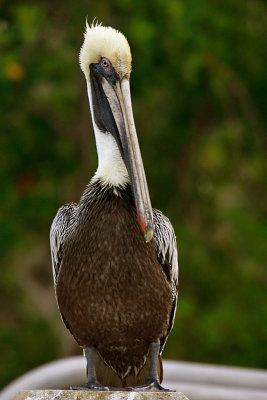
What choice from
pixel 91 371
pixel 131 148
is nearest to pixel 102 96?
pixel 131 148

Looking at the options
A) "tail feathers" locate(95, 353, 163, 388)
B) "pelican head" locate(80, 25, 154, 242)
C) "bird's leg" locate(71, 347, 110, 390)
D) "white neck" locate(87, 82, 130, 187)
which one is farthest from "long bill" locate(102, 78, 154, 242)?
Result: "tail feathers" locate(95, 353, 163, 388)

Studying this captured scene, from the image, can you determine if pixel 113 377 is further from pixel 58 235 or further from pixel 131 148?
pixel 131 148

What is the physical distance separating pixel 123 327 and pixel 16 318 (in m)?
6.27

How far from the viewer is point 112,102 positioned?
422cm

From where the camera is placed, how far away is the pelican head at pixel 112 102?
13.6 ft

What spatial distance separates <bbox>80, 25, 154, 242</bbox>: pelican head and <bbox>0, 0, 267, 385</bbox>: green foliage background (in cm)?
415

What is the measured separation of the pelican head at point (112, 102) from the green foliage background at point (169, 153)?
4152 mm

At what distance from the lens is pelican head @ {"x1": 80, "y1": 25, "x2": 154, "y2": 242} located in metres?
4.13

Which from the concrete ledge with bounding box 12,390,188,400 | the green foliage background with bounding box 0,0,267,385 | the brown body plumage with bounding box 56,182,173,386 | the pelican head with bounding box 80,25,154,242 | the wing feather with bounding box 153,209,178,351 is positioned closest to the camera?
the concrete ledge with bounding box 12,390,188,400

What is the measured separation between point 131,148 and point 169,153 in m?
6.15

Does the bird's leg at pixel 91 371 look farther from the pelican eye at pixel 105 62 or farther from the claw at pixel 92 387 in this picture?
the pelican eye at pixel 105 62

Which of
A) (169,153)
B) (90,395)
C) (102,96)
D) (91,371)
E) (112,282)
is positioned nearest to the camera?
(90,395)

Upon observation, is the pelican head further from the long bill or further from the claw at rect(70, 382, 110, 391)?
the claw at rect(70, 382, 110, 391)

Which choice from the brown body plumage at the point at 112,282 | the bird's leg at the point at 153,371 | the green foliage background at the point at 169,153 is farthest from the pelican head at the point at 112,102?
the green foliage background at the point at 169,153
